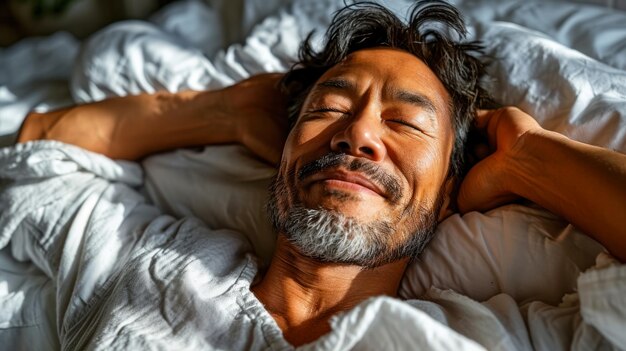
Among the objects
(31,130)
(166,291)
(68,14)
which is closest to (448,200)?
(166,291)

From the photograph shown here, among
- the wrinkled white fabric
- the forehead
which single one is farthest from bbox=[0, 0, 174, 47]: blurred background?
the forehead

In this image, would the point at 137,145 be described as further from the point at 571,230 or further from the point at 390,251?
the point at 571,230

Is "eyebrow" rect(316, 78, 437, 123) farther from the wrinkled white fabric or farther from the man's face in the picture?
the wrinkled white fabric

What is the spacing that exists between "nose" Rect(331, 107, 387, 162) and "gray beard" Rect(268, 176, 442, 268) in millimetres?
98

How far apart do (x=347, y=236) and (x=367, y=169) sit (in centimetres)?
10

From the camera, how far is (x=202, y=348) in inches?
36.1

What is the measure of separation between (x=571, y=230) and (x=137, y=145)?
811mm

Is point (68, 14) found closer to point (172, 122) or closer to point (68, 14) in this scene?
point (68, 14)

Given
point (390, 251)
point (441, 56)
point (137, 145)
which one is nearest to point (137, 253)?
point (137, 145)

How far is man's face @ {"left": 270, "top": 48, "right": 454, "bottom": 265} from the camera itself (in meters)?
0.94

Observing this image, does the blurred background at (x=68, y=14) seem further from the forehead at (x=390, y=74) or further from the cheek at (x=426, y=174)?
the cheek at (x=426, y=174)

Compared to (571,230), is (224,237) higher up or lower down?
lower down

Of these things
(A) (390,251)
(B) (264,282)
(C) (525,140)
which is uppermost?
(C) (525,140)

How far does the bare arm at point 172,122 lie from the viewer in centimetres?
123
